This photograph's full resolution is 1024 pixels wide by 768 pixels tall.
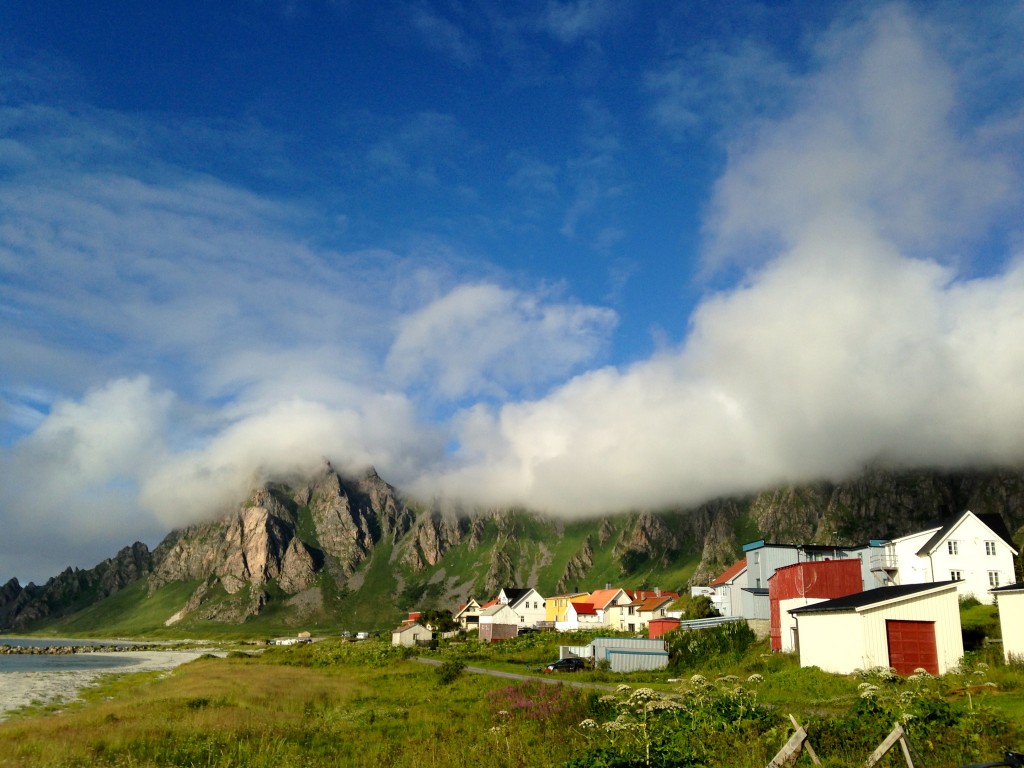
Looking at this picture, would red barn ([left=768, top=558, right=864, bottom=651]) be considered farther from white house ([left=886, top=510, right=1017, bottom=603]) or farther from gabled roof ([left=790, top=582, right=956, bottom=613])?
white house ([left=886, top=510, right=1017, bottom=603])

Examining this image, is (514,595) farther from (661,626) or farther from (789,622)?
(789,622)

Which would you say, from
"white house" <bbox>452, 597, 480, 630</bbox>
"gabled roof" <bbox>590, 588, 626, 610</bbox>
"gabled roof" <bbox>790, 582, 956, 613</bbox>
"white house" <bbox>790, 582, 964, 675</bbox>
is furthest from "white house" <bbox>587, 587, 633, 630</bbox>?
"white house" <bbox>790, 582, 964, 675</bbox>

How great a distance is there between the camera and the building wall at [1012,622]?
104ft

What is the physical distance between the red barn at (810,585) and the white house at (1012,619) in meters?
13.4

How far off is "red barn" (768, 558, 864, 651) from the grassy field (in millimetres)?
2526

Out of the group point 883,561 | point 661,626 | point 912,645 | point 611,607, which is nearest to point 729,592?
point 661,626

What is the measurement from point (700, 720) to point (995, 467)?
674ft

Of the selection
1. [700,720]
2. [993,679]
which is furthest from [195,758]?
[993,679]

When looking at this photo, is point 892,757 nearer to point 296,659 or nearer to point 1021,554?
point 1021,554

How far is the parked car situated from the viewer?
51.3 metres

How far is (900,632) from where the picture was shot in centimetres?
3409

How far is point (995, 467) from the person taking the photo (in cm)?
18162

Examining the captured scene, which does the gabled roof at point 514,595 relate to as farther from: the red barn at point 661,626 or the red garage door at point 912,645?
the red garage door at point 912,645

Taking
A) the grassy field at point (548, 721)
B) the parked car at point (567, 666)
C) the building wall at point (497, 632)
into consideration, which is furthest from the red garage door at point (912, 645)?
the building wall at point (497, 632)
